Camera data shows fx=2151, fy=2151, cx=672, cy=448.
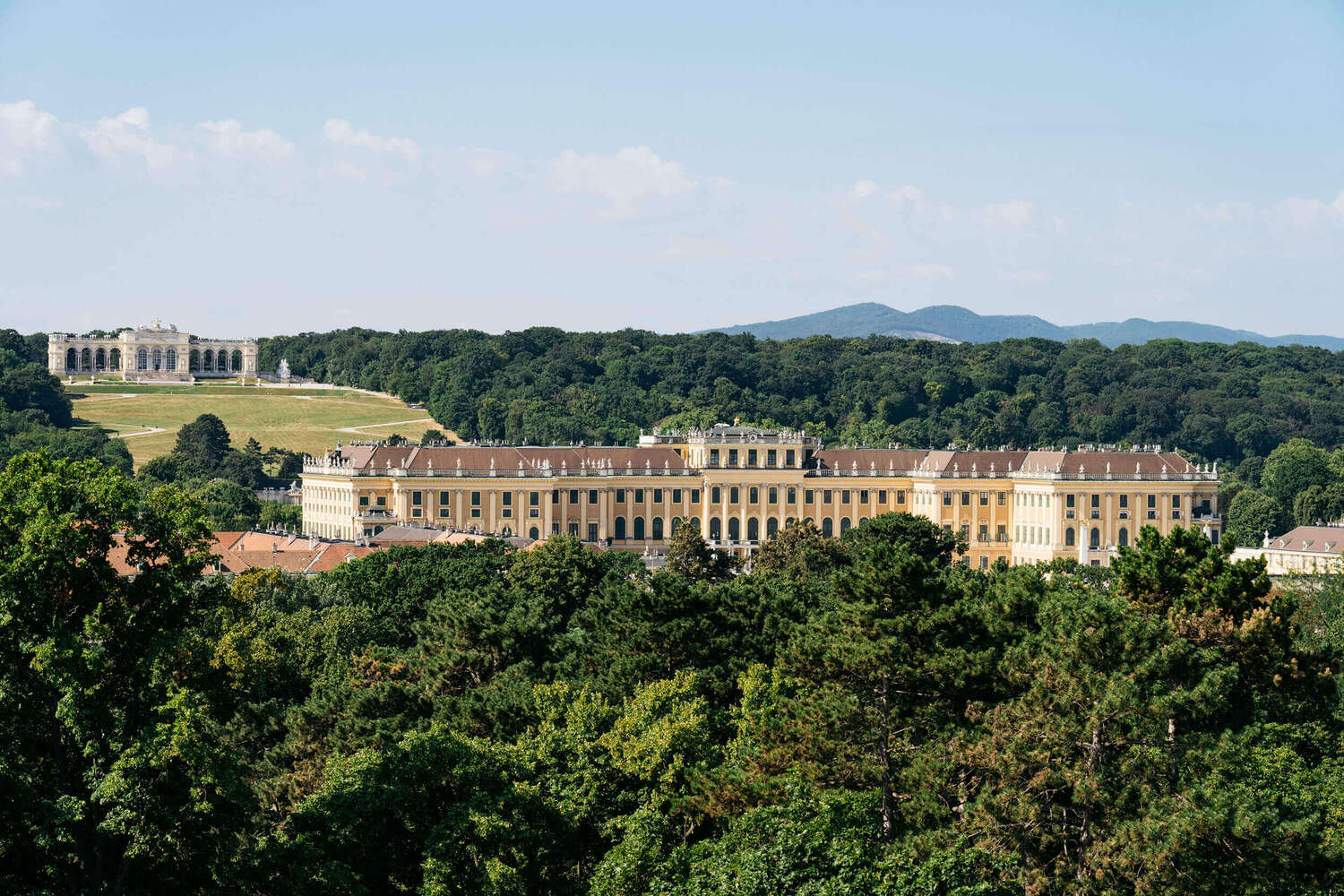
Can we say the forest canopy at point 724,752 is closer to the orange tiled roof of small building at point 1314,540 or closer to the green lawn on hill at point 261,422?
the orange tiled roof of small building at point 1314,540

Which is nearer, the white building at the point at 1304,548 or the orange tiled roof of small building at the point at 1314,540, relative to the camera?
the white building at the point at 1304,548

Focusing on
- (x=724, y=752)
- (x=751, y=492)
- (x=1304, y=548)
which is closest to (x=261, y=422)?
(x=751, y=492)

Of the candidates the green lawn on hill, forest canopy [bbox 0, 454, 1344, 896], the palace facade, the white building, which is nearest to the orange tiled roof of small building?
the white building

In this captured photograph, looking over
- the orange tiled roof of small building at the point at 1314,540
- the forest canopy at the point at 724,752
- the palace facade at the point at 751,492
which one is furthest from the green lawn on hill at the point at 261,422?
the forest canopy at the point at 724,752

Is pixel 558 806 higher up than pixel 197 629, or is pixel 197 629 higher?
pixel 197 629

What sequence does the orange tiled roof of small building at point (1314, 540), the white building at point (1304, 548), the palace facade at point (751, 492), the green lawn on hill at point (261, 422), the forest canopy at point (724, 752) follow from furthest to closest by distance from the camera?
1. the green lawn on hill at point (261, 422)
2. the palace facade at point (751, 492)
3. the orange tiled roof of small building at point (1314, 540)
4. the white building at point (1304, 548)
5. the forest canopy at point (724, 752)

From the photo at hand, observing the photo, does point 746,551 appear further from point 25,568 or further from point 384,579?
point 25,568

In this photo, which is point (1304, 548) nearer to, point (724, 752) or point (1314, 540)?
point (1314, 540)

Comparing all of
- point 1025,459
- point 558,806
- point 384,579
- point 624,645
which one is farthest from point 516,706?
point 1025,459

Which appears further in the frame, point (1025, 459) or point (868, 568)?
point (1025, 459)
